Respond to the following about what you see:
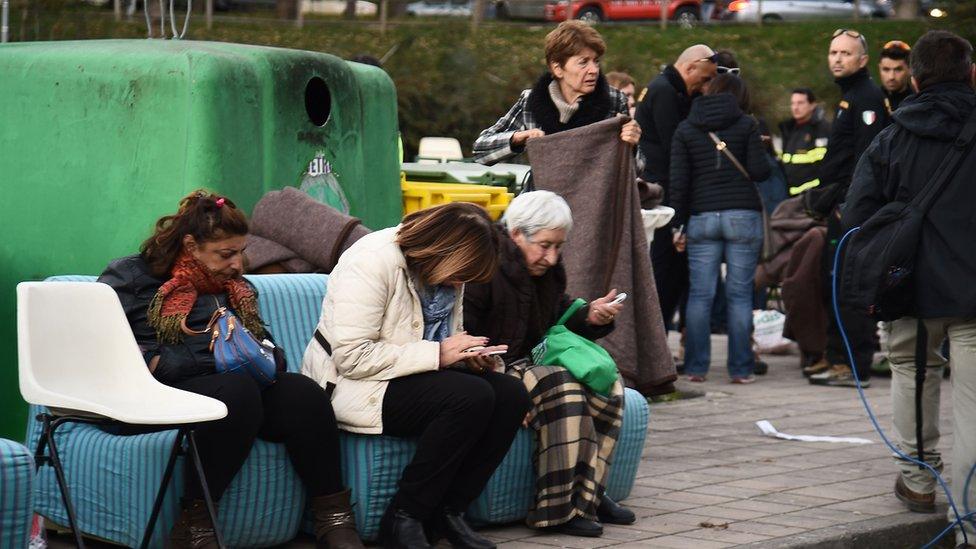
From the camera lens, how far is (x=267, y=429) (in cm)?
501

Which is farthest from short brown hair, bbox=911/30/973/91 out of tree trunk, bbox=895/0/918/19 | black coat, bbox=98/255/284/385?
tree trunk, bbox=895/0/918/19

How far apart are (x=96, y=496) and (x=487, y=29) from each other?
93.3 feet

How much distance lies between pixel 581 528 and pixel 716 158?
4.17 m

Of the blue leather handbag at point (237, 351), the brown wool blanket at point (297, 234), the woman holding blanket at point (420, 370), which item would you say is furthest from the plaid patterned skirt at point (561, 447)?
the blue leather handbag at point (237, 351)

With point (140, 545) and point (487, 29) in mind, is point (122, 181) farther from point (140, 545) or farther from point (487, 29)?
point (487, 29)

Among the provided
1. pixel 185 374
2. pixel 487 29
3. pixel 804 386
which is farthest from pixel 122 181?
pixel 487 29

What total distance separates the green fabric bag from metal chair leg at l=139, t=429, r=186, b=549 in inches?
61.6

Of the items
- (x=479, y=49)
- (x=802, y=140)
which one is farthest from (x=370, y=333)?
(x=479, y=49)

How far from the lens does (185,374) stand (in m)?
4.88

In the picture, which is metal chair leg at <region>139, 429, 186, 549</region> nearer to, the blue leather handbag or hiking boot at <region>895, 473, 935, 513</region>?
the blue leather handbag

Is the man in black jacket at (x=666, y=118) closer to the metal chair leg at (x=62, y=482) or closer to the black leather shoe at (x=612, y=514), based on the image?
the black leather shoe at (x=612, y=514)

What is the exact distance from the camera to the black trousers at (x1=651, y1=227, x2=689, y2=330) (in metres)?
9.81

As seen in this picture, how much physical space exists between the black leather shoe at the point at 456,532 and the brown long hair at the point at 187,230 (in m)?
1.25

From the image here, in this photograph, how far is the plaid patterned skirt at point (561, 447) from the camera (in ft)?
18.4
